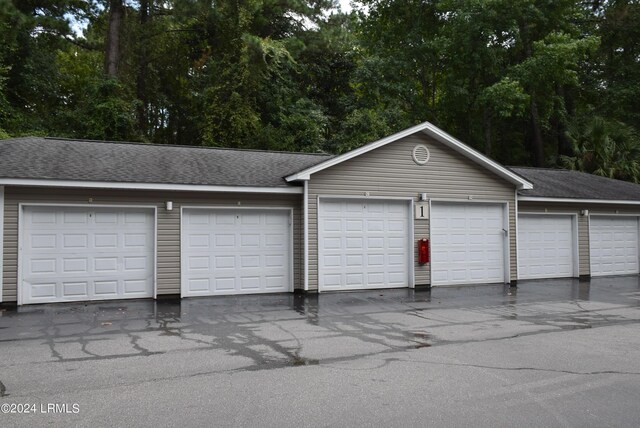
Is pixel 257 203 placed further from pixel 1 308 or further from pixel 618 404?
pixel 618 404

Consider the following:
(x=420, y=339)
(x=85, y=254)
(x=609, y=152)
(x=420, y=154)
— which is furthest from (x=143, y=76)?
(x=420, y=339)

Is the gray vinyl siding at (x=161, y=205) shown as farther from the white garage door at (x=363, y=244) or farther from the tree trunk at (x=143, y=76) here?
the tree trunk at (x=143, y=76)

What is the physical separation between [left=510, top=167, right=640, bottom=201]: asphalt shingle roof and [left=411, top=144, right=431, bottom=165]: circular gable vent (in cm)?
302

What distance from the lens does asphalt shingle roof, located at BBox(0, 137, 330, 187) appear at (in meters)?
10.6

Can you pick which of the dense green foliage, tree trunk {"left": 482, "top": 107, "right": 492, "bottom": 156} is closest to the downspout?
the dense green foliage

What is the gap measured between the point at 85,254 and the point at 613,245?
1512cm

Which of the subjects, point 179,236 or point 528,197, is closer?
point 179,236

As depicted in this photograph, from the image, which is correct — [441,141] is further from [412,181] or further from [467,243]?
[467,243]

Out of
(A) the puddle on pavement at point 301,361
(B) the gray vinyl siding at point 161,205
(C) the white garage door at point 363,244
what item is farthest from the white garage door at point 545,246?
(A) the puddle on pavement at point 301,361

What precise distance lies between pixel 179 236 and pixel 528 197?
9.28m

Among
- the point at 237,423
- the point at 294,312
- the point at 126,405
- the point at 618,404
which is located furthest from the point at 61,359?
the point at 618,404

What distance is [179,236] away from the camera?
37.9 feet

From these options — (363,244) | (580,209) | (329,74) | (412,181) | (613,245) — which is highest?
(329,74)

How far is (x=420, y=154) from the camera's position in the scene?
1333 cm
